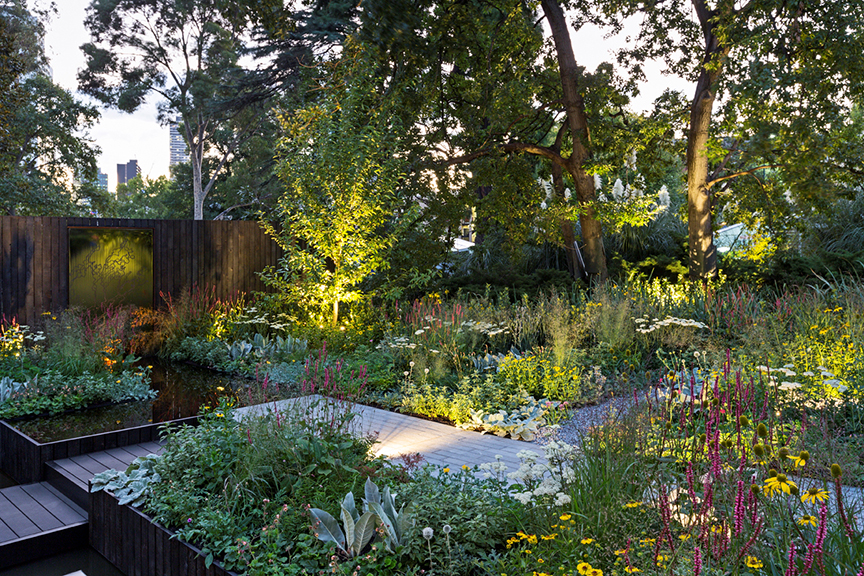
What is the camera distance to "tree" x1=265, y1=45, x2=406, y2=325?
777 centimetres

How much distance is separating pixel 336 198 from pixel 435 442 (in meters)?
4.25

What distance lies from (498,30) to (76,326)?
24.3ft

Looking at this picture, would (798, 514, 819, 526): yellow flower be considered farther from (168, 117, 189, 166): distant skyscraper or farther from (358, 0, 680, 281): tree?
(168, 117, 189, 166): distant skyscraper

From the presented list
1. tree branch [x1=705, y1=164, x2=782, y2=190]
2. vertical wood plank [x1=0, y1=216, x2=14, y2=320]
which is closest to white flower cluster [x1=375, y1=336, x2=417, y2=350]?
vertical wood plank [x1=0, y1=216, x2=14, y2=320]

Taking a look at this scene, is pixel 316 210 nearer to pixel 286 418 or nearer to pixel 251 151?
pixel 286 418

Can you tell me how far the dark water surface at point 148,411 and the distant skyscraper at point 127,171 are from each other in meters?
39.9

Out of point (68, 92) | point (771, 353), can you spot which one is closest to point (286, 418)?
point (771, 353)

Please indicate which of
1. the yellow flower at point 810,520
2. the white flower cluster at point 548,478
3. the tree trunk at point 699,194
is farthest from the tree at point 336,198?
the yellow flower at point 810,520

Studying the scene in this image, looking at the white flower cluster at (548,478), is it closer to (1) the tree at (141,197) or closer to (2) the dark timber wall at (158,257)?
(2) the dark timber wall at (158,257)

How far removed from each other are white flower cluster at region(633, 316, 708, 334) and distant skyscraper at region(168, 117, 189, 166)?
22.4 m

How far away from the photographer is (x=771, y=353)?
4941 millimetres

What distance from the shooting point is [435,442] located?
4332 millimetres

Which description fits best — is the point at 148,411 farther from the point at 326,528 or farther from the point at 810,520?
the point at 810,520

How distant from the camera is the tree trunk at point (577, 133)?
1008 cm
